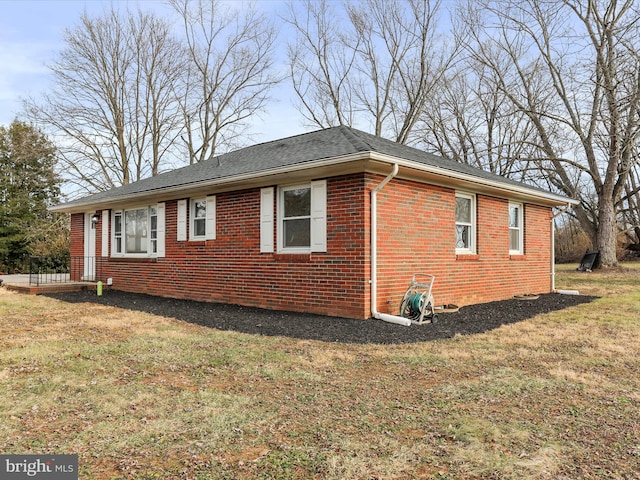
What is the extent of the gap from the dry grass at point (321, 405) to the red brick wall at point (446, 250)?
7.24 feet

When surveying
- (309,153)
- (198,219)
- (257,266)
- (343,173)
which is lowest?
(257,266)

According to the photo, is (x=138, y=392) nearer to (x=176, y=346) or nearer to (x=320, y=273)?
(x=176, y=346)

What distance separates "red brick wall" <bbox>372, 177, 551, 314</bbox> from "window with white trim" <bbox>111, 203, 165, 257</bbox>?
21.1 feet

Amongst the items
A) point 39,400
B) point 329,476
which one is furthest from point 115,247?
point 329,476

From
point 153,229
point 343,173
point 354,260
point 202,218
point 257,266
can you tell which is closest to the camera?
point 354,260

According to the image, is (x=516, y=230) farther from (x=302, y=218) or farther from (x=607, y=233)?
(x=607, y=233)

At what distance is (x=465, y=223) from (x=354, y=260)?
12.2 feet

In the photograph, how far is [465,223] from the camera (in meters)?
10.3

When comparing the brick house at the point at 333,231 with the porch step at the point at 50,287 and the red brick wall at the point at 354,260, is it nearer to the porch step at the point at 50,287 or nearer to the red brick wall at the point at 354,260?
the red brick wall at the point at 354,260

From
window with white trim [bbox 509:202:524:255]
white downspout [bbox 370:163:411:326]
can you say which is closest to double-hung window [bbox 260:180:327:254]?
white downspout [bbox 370:163:411:326]

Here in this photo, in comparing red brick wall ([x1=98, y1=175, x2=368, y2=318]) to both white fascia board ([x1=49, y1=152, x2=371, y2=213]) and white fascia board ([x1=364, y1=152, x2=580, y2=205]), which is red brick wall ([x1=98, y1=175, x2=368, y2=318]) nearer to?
white fascia board ([x1=49, y1=152, x2=371, y2=213])

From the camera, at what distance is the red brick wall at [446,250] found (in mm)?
8281

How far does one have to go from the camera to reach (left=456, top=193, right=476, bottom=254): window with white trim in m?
10.2
